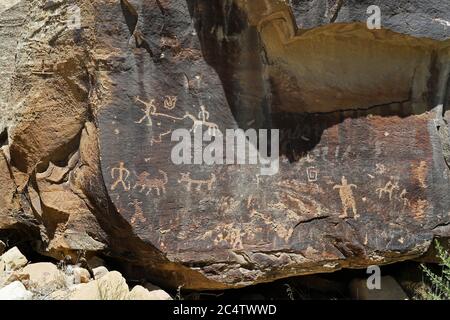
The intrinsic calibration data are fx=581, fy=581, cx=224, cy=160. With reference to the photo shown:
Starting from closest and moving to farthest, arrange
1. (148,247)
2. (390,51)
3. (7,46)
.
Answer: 1. (148,247)
2. (390,51)
3. (7,46)

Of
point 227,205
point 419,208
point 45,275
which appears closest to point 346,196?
point 419,208

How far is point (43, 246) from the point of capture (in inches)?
145

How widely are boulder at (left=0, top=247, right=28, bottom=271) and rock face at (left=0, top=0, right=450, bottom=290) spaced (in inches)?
8.4

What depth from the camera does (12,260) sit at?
359cm

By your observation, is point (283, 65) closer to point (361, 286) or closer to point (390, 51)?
point (390, 51)

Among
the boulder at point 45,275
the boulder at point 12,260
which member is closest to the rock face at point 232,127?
the boulder at point 45,275

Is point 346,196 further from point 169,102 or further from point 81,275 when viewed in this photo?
point 81,275

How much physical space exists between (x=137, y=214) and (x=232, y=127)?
2.41 feet

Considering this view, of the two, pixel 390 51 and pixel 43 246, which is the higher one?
pixel 390 51

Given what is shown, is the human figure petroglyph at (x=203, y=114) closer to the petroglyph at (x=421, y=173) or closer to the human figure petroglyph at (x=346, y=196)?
the human figure petroglyph at (x=346, y=196)

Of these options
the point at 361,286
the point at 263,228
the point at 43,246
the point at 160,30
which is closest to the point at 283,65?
the point at 160,30

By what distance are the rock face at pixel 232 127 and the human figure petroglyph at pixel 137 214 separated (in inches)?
0.4

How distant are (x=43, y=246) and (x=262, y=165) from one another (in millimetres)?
1497

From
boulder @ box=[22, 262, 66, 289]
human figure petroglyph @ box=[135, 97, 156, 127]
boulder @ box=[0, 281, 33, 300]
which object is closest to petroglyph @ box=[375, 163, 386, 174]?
human figure petroglyph @ box=[135, 97, 156, 127]
